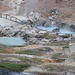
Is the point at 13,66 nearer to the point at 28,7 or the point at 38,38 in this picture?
the point at 38,38

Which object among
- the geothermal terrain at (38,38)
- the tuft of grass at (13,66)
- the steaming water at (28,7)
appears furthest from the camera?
the steaming water at (28,7)

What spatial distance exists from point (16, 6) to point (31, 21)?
16.2 meters

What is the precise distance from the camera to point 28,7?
71.4 m

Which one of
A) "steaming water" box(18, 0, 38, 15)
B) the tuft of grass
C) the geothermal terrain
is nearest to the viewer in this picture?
the tuft of grass

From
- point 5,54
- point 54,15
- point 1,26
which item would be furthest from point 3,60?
point 54,15

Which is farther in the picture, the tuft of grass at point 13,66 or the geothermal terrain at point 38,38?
the geothermal terrain at point 38,38

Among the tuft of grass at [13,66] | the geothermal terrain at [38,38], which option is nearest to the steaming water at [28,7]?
the geothermal terrain at [38,38]

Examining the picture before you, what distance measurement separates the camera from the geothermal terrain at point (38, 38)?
65.0 ft

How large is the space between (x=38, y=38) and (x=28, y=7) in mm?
34182

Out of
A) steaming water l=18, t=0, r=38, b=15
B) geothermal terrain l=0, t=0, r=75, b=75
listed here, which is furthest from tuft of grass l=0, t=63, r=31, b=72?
steaming water l=18, t=0, r=38, b=15

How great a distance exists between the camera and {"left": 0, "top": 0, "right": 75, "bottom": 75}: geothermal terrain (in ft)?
65.0

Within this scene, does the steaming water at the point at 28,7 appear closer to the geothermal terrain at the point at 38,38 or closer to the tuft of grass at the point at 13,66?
the geothermal terrain at the point at 38,38

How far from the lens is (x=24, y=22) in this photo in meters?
57.8

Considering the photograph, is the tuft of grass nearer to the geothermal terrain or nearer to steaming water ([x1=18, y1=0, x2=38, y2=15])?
the geothermal terrain
